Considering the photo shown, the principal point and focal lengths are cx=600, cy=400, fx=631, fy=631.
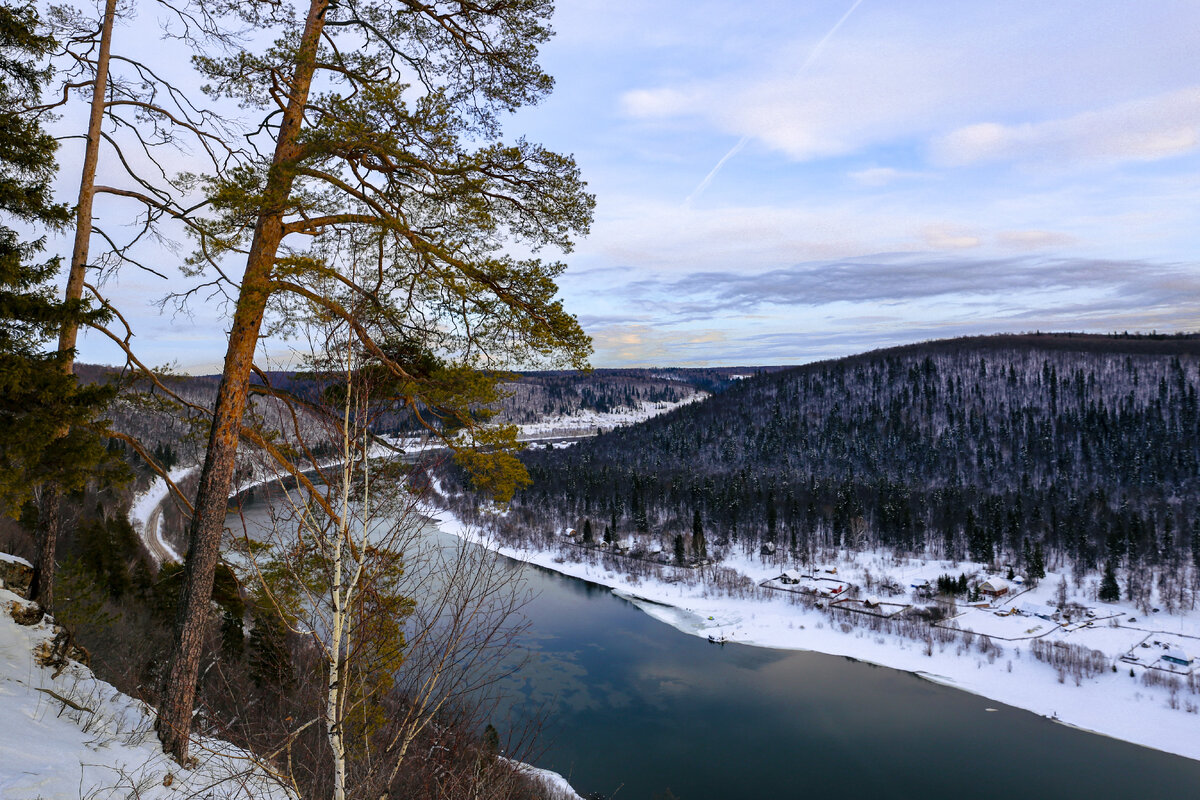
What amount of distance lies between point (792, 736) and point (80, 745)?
31.1 meters

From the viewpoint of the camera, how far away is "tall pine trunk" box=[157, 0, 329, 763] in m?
6.03

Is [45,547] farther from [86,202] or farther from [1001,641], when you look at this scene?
[1001,641]

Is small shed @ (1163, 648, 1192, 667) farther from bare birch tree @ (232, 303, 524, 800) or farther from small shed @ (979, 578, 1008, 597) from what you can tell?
bare birch tree @ (232, 303, 524, 800)

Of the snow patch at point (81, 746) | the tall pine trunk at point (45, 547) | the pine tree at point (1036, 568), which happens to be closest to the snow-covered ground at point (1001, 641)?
the pine tree at point (1036, 568)

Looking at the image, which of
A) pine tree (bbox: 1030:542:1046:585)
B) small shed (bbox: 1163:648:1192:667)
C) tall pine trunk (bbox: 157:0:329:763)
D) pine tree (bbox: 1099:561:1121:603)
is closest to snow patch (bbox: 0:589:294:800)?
tall pine trunk (bbox: 157:0:329:763)

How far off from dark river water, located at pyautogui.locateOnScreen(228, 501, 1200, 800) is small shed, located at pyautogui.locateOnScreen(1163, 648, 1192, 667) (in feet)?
27.3

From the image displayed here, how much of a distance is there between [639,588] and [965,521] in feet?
141

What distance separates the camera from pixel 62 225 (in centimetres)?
835

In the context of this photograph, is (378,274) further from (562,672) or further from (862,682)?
(862,682)

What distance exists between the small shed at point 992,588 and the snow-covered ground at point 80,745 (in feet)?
203

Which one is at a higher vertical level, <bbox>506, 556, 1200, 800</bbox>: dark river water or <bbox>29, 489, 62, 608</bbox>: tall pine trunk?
<bbox>29, 489, 62, 608</bbox>: tall pine trunk

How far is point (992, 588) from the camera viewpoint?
180 ft

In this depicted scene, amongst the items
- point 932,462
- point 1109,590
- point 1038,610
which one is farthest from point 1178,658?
point 932,462

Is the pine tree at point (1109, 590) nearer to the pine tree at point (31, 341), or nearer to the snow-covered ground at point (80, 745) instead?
the snow-covered ground at point (80, 745)
